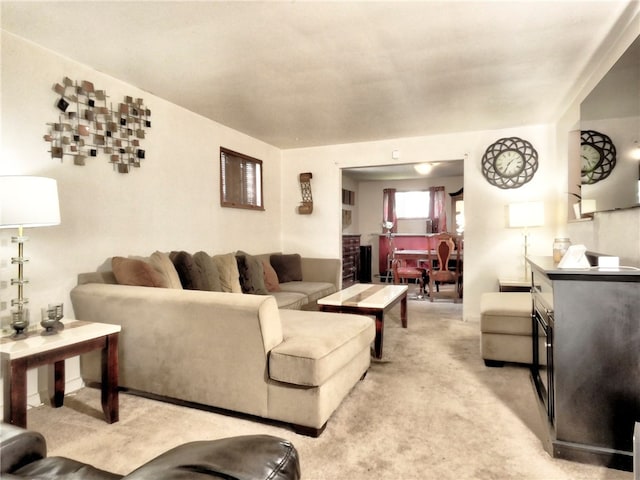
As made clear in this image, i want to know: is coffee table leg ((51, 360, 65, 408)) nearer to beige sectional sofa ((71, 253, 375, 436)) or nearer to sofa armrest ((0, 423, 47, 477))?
beige sectional sofa ((71, 253, 375, 436))

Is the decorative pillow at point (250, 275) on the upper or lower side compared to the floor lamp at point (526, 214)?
lower

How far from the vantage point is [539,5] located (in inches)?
80.4

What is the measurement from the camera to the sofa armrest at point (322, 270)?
16.1ft

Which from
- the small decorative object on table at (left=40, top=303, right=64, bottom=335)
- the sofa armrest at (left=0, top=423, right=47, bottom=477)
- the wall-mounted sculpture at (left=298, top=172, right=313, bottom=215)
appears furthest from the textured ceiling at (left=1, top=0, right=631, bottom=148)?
the sofa armrest at (left=0, top=423, right=47, bottom=477)

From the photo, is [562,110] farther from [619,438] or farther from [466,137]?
[619,438]

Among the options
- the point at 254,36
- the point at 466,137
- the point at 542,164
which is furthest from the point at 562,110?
the point at 254,36

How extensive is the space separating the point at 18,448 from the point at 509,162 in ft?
15.8

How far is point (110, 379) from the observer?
2.07 metres

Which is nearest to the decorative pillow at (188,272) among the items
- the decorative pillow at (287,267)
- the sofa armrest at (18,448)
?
the decorative pillow at (287,267)

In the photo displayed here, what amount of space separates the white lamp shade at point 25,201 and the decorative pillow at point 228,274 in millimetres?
1521

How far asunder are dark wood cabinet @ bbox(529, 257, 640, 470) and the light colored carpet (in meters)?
0.10

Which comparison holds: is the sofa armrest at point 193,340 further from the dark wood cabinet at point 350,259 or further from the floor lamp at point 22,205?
the dark wood cabinet at point 350,259

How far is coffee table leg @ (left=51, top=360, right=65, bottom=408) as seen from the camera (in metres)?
2.33

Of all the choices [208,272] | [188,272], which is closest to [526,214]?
[208,272]
